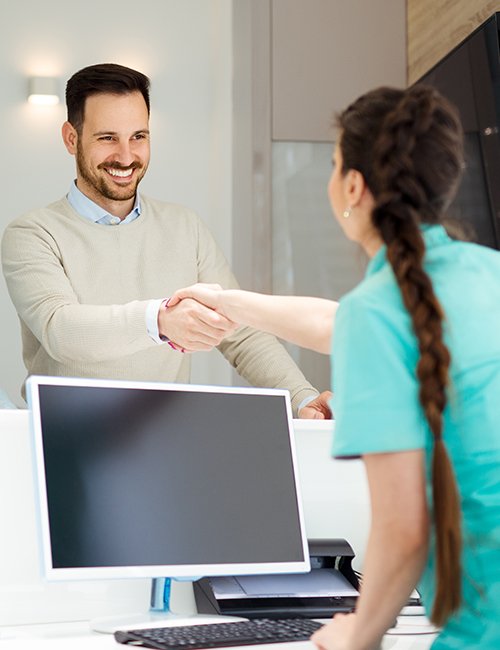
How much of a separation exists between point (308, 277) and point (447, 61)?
1.16 meters

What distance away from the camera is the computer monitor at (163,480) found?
5.79ft

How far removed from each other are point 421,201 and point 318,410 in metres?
1.38

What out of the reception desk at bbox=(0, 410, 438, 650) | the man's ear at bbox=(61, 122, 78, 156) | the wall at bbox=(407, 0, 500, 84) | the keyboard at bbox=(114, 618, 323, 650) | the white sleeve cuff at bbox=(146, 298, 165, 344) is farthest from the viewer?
the wall at bbox=(407, 0, 500, 84)

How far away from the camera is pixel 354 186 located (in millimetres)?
1222

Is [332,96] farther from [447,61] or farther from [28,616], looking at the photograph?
[28,616]

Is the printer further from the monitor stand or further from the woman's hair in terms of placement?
the woman's hair

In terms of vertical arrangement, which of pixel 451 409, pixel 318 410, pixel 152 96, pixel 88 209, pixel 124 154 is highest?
pixel 152 96

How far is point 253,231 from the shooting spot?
4.35 meters

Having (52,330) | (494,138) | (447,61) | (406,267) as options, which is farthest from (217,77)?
(406,267)

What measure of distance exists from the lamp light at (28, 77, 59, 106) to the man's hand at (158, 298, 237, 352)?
265cm

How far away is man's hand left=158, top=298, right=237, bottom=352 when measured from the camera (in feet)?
7.18

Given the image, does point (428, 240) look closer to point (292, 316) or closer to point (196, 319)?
point (292, 316)

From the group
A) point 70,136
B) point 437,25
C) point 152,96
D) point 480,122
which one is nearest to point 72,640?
point 70,136

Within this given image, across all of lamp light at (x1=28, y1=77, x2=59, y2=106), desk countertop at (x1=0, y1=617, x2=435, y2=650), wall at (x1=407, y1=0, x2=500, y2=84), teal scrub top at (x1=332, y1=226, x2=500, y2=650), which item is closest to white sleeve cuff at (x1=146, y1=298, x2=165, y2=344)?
desk countertop at (x1=0, y1=617, x2=435, y2=650)
